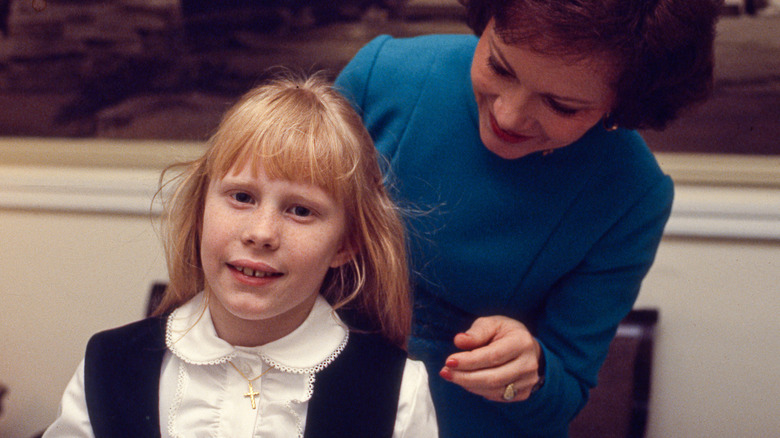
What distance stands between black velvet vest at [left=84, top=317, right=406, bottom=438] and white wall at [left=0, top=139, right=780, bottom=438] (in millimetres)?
733

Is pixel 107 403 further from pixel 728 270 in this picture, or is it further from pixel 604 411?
pixel 728 270

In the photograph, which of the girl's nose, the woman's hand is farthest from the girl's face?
the woman's hand

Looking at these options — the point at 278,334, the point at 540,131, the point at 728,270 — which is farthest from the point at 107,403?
the point at 728,270

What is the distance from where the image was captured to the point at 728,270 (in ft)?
5.36

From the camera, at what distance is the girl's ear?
3.24 ft

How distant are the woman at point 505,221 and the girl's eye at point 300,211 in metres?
0.31

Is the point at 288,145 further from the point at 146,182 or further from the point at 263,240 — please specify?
the point at 146,182

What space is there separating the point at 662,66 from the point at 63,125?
65.9 inches

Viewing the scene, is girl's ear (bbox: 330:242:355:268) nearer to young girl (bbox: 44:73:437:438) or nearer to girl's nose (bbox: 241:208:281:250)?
young girl (bbox: 44:73:437:438)

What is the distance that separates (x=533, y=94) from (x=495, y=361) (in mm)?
403

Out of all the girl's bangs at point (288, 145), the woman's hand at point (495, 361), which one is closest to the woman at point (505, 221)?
the woman's hand at point (495, 361)

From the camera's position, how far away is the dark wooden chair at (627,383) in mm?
1616

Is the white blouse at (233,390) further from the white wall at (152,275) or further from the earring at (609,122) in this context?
the white wall at (152,275)

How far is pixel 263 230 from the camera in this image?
0.82 meters
